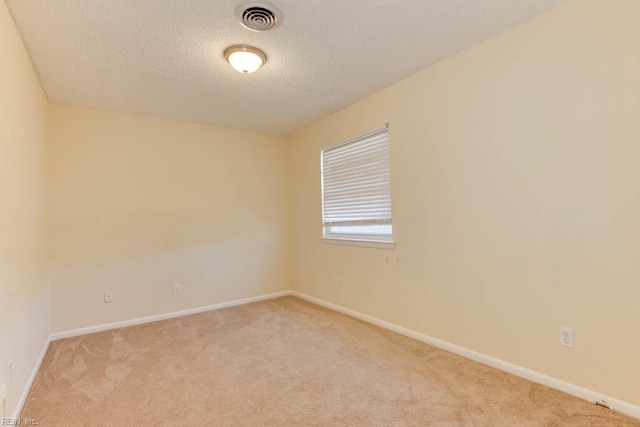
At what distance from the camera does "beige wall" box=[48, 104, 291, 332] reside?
10.6 ft

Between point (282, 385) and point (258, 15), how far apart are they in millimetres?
2348

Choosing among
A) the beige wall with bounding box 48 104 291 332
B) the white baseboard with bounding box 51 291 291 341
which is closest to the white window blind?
the beige wall with bounding box 48 104 291 332

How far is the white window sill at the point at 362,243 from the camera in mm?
3094

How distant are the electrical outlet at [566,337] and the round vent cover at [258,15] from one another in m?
2.58

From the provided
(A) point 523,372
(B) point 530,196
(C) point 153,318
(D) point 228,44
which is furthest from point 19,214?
(A) point 523,372

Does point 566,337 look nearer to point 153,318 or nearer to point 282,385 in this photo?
point 282,385

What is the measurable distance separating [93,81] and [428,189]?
3.00 meters

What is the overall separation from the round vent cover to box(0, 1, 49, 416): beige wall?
127 centimetres

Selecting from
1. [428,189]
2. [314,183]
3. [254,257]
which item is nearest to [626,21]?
[428,189]

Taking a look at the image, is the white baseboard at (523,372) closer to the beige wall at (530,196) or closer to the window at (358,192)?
the beige wall at (530,196)

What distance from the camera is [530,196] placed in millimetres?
2078

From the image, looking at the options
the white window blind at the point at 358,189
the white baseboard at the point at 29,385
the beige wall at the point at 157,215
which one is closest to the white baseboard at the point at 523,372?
the white window blind at the point at 358,189

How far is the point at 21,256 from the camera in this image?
6.75 feet

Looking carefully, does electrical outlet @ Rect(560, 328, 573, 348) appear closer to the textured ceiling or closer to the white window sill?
the white window sill
